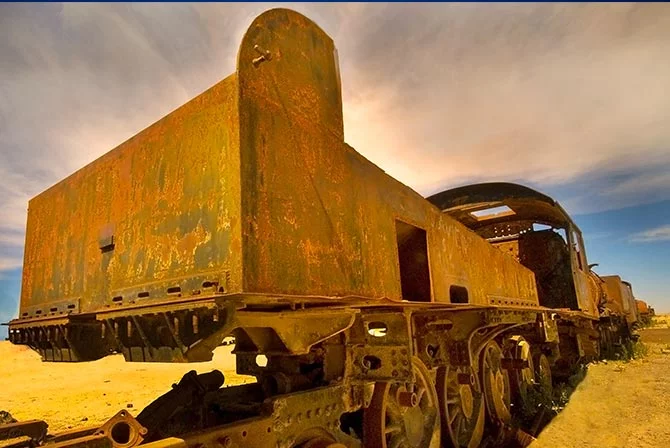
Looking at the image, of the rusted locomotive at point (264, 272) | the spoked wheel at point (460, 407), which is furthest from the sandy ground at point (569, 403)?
the rusted locomotive at point (264, 272)

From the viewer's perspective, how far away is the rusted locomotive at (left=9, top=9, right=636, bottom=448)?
2.48 meters

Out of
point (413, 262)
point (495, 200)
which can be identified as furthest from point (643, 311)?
point (413, 262)

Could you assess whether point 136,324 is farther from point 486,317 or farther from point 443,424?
point 486,317

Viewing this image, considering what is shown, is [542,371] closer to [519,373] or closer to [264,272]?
[519,373]

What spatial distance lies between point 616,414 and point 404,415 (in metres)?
4.52

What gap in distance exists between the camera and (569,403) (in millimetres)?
7504

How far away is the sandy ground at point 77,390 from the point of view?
8.82m

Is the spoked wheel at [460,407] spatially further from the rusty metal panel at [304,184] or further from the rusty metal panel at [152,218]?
the rusty metal panel at [152,218]

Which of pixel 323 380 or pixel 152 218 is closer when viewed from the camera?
pixel 152 218

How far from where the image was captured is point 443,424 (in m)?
5.08

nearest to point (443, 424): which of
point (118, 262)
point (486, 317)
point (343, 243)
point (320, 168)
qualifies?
point (486, 317)

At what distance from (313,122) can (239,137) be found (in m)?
0.87

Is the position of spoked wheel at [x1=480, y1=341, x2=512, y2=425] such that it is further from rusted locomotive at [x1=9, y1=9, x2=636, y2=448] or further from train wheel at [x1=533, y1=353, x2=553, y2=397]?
train wheel at [x1=533, y1=353, x2=553, y2=397]

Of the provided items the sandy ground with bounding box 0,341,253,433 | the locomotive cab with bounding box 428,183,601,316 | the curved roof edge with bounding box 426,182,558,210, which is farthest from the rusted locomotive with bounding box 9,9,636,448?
the sandy ground with bounding box 0,341,253,433
